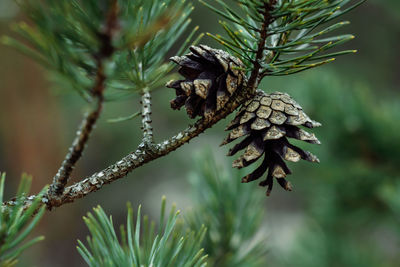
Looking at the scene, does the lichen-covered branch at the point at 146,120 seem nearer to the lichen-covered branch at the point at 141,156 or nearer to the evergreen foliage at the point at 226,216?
the lichen-covered branch at the point at 141,156

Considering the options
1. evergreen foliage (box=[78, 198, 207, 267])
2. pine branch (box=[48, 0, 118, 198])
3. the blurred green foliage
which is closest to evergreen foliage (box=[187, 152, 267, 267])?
evergreen foliage (box=[78, 198, 207, 267])

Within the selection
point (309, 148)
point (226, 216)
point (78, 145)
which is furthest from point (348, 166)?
point (78, 145)

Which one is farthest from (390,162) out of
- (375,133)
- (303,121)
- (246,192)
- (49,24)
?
(49,24)

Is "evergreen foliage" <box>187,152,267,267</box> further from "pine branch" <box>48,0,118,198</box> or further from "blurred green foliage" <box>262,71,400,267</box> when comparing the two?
"blurred green foliage" <box>262,71,400,267</box>

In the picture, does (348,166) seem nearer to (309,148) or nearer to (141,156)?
(309,148)

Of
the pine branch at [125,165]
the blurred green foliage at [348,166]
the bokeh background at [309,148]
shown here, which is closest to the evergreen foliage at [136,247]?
the pine branch at [125,165]

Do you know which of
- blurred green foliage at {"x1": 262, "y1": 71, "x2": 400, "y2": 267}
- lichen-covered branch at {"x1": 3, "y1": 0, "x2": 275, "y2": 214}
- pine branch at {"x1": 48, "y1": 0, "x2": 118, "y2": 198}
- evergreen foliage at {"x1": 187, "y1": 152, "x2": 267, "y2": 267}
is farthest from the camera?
blurred green foliage at {"x1": 262, "y1": 71, "x2": 400, "y2": 267}
